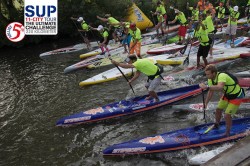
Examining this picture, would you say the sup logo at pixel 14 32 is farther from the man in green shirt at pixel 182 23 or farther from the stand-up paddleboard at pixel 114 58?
the man in green shirt at pixel 182 23

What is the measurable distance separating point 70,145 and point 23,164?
1409 millimetres

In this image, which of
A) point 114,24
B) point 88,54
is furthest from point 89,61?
point 114,24

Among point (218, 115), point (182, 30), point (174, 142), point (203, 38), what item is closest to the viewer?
point (174, 142)

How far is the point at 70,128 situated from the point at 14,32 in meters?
15.0

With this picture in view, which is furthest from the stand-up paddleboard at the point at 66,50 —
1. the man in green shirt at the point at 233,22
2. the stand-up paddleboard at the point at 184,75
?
the man in green shirt at the point at 233,22

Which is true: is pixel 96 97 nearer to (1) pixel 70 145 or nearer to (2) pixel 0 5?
(1) pixel 70 145

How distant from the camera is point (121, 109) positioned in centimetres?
973

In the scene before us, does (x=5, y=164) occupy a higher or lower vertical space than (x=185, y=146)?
lower

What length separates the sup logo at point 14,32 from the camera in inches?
Result: 813

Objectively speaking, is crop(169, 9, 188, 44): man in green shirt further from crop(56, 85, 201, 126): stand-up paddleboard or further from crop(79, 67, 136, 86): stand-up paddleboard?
crop(56, 85, 201, 126): stand-up paddleboard

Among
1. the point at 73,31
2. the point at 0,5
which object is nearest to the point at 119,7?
the point at 73,31

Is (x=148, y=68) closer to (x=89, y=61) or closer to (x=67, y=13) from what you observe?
(x=89, y=61)

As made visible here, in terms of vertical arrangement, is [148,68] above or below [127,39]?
above

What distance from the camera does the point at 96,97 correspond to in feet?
39.3
